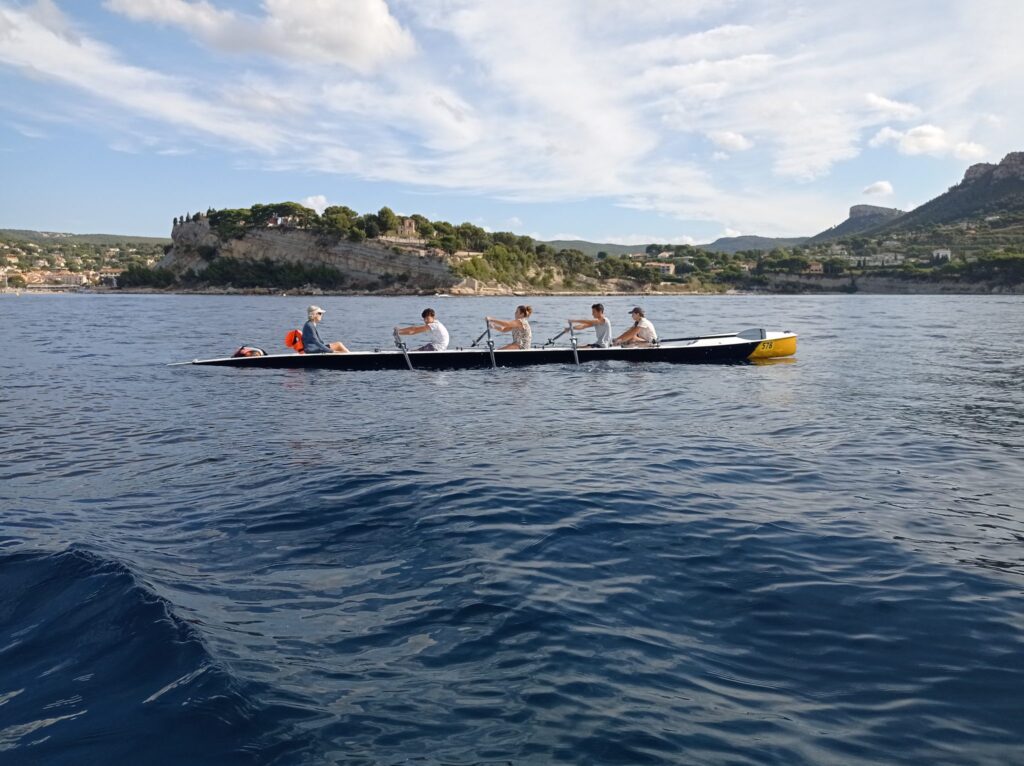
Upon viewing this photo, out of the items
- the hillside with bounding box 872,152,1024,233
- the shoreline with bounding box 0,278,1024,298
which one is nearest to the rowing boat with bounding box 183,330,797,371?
the shoreline with bounding box 0,278,1024,298

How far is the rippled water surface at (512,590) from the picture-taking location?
3.60 meters

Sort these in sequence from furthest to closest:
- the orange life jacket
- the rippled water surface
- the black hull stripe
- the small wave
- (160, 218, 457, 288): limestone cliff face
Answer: (160, 218, 457, 288): limestone cliff face < the orange life jacket < the black hull stripe < the rippled water surface < the small wave

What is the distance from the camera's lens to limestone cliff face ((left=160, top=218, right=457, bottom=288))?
399 feet

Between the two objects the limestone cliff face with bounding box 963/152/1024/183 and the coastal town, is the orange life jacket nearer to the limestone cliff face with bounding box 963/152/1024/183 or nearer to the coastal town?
the coastal town

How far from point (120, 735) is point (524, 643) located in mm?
2262

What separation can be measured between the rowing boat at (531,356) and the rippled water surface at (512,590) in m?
6.33

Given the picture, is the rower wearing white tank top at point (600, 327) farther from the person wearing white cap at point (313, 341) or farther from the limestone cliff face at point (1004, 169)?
the limestone cliff face at point (1004, 169)

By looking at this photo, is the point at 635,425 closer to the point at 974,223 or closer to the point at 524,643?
the point at 524,643

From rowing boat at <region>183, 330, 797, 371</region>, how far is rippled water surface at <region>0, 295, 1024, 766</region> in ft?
20.8

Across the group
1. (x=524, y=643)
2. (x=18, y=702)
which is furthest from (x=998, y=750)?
(x=18, y=702)

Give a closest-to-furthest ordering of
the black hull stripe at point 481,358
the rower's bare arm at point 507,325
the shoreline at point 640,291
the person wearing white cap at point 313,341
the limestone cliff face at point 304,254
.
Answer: the black hull stripe at point 481,358, the person wearing white cap at point 313,341, the rower's bare arm at point 507,325, the shoreline at point 640,291, the limestone cliff face at point 304,254

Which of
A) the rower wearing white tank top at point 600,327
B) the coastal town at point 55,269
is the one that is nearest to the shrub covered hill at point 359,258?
the coastal town at point 55,269

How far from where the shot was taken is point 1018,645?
4484mm

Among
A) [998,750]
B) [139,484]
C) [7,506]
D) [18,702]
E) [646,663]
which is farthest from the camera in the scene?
[139,484]
